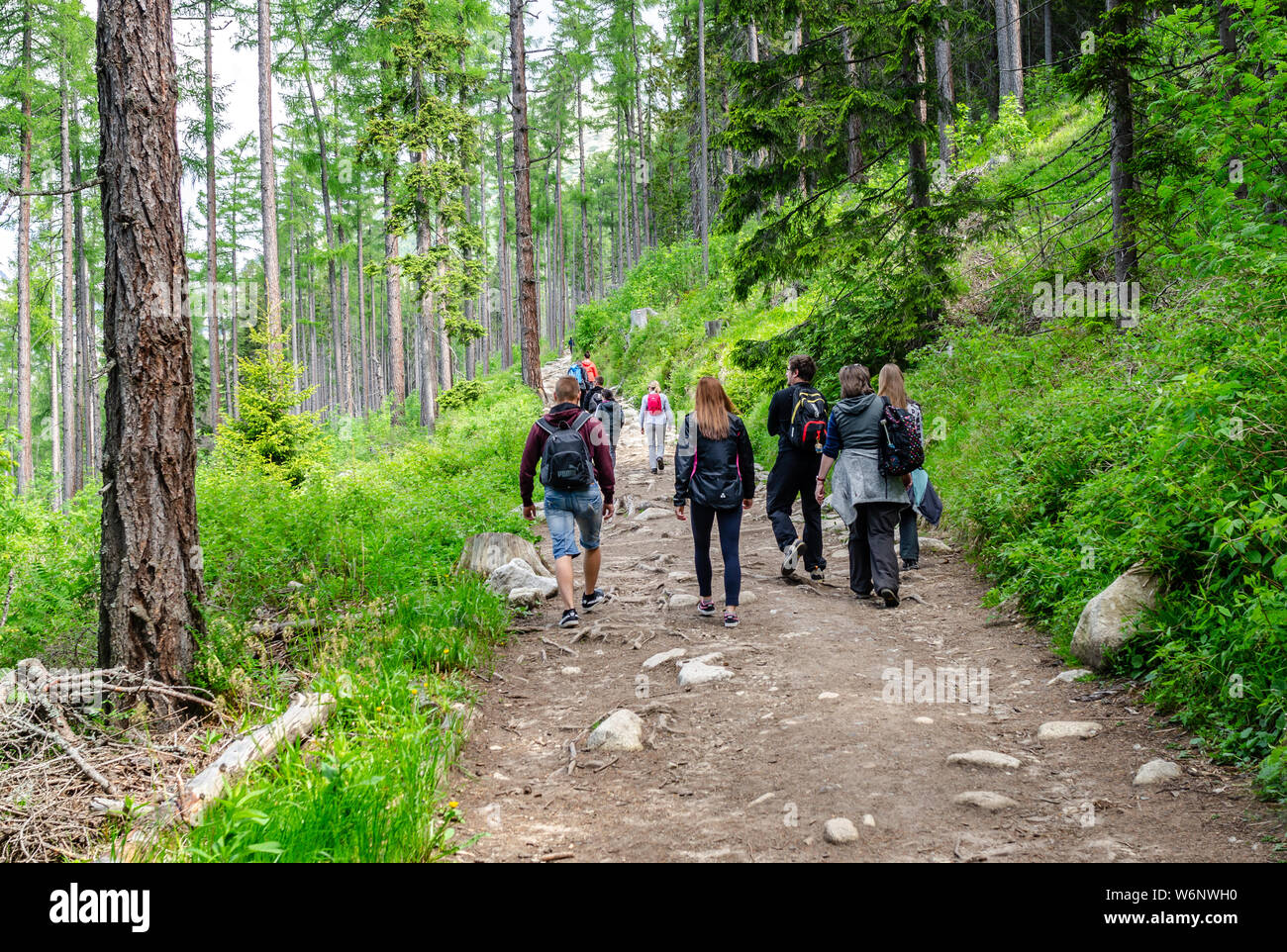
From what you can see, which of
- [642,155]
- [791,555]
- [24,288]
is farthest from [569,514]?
[642,155]

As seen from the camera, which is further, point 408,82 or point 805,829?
point 408,82

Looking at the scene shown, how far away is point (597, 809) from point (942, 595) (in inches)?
181

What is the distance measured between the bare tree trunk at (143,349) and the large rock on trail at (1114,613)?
6000mm

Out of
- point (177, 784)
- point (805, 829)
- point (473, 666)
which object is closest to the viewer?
point (805, 829)

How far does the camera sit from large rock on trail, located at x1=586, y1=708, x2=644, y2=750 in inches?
186

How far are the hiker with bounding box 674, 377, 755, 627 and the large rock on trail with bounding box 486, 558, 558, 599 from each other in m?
1.78

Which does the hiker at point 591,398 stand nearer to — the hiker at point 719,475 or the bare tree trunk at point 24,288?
the hiker at point 719,475

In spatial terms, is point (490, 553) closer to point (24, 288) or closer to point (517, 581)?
point (517, 581)

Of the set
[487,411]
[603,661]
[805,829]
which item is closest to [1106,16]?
[603,661]

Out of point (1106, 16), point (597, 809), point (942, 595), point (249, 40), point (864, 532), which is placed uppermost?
point (249, 40)

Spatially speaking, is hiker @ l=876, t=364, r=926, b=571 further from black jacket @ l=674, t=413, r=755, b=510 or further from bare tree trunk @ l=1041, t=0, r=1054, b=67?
bare tree trunk @ l=1041, t=0, r=1054, b=67

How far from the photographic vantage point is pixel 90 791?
4098mm

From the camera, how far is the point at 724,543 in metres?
6.88
